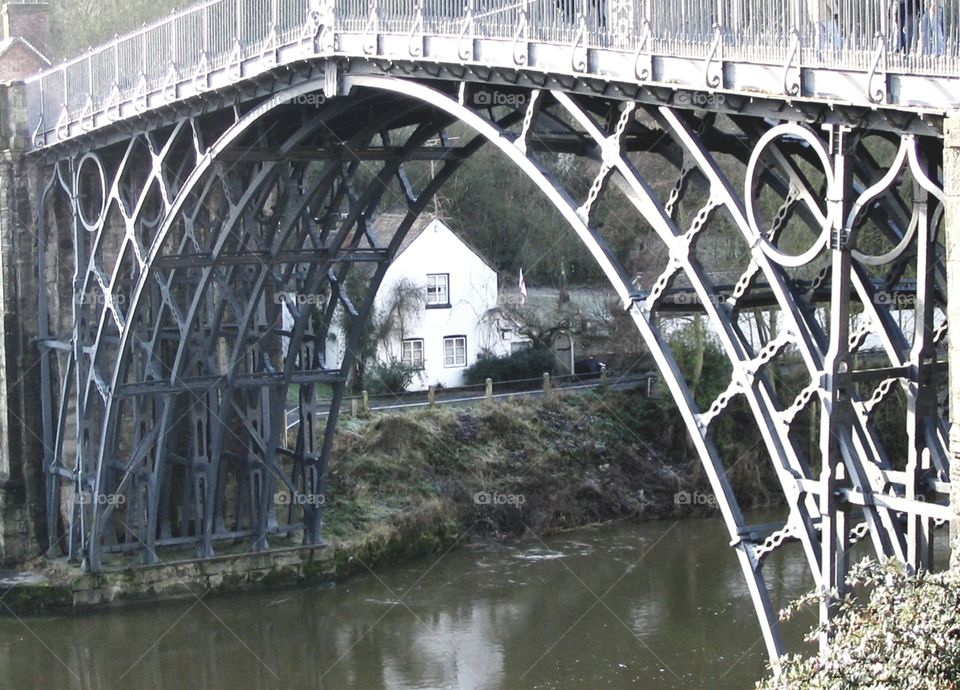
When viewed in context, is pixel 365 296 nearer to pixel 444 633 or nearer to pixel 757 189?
pixel 444 633

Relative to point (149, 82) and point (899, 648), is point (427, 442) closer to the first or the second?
point (149, 82)

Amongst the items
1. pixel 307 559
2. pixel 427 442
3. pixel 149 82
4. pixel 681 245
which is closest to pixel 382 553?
pixel 307 559

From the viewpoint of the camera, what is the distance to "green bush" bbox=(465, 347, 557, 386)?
37.7m

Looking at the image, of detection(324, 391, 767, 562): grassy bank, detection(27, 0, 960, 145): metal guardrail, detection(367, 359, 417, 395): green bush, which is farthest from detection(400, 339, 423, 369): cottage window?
detection(27, 0, 960, 145): metal guardrail

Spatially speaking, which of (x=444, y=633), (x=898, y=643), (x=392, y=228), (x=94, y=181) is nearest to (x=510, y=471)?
(x=392, y=228)

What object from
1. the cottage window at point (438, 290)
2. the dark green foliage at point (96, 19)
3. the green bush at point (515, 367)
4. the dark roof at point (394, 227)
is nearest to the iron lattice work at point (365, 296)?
the green bush at point (515, 367)

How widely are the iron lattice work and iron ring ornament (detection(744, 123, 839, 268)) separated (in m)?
0.02

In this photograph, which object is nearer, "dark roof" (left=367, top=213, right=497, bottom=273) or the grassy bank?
the grassy bank

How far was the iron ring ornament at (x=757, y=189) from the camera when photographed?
1067 centimetres

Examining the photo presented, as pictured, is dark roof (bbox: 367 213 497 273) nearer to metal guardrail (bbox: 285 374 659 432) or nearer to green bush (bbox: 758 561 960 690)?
metal guardrail (bbox: 285 374 659 432)

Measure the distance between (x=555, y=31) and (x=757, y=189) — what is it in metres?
2.93

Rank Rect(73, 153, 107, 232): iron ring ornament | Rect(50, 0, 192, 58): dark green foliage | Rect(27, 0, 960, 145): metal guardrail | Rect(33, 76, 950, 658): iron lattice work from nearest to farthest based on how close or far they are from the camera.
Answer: Rect(27, 0, 960, 145): metal guardrail
Rect(33, 76, 950, 658): iron lattice work
Rect(73, 153, 107, 232): iron ring ornament
Rect(50, 0, 192, 58): dark green foliage

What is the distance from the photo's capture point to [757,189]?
1166 centimetres

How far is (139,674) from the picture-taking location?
68.9 ft
